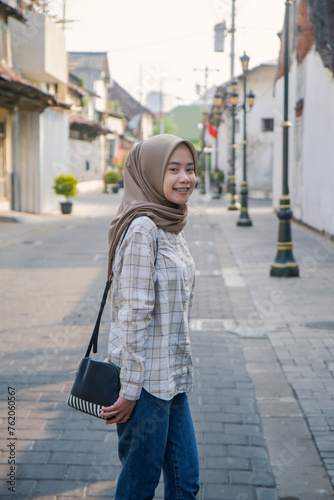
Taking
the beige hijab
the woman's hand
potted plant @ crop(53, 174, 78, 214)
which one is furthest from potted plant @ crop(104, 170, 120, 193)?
the woman's hand

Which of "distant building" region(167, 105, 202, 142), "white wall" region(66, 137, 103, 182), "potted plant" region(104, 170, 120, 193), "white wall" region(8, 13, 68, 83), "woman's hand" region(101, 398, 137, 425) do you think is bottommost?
"woman's hand" region(101, 398, 137, 425)

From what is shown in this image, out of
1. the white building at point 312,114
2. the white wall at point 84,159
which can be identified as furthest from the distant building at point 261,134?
the white building at point 312,114

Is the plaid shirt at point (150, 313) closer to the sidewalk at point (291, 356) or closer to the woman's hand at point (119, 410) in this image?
the woman's hand at point (119, 410)

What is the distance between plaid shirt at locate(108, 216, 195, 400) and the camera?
96.0 inches

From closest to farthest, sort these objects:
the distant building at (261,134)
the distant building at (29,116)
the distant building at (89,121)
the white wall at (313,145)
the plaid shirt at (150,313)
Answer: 1. the plaid shirt at (150,313)
2. the white wall at (313,145)
3. the distant building at (29,116)
4. the distant building at (261,134)
5. the distant building at (89,121)

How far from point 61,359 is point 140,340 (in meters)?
3.64

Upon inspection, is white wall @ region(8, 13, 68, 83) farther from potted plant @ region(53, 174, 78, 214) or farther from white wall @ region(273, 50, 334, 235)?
white wall @ region(273, 50, 334, 235)

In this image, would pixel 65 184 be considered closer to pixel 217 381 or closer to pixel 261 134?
pixel 217 381

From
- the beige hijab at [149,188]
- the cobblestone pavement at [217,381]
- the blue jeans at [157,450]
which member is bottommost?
the cobblestone pavement at [217,381]

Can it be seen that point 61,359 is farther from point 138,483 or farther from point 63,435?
point 138,483

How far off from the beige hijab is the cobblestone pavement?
1.66m

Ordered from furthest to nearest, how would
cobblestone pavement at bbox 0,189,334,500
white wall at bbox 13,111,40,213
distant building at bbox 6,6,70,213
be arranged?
1. white wall at bbox 13,111,40,213
2. distant building at bbox 6,6,70,213
3. cobblestone pavement at bbox 0,189,334,500

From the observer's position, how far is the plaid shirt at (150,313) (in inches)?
96.0

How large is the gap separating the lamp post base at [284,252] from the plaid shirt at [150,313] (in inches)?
317
